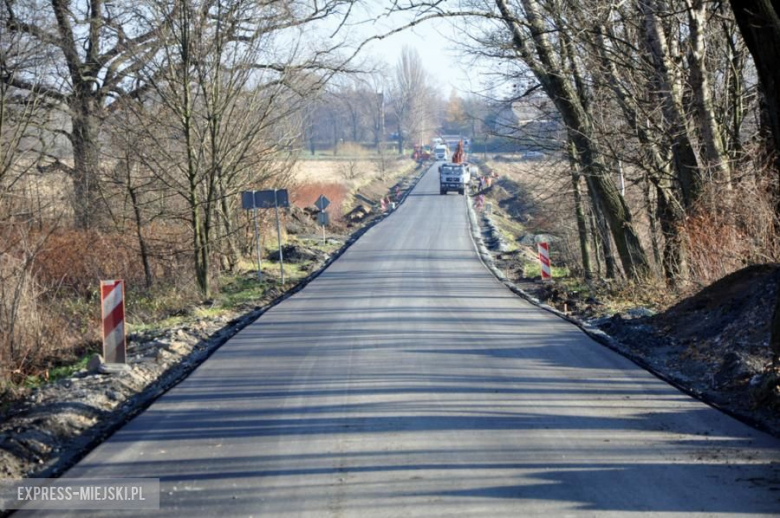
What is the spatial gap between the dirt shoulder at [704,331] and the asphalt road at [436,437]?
1.65 feet

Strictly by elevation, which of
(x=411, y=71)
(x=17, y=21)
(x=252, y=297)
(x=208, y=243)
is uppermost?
(x=411, y=71)

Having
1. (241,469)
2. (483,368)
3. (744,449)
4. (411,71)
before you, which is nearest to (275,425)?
(241,469)

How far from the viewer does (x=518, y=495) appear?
5.77 meters

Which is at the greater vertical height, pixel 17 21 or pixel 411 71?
pixel 411 71

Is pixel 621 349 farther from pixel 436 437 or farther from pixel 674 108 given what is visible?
pixel 674 108

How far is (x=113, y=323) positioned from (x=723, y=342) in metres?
7.82

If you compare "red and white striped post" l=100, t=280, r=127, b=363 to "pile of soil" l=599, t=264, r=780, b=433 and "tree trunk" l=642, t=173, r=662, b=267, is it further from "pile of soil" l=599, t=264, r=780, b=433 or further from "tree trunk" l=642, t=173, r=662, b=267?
"tree trunk" l=642, t=173, r=662, b=267

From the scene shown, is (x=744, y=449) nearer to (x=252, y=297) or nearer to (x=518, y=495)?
(x=518, y=495)

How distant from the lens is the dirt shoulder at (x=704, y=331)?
327 inches

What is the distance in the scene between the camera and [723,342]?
10398 mm

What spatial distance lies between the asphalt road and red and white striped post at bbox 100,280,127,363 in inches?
46.8

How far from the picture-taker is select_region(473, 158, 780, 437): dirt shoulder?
8312 mm

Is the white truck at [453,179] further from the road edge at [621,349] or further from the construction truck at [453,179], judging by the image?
the road edge at [621,349]

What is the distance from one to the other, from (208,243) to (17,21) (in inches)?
311
